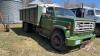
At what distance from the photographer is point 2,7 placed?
722 inches

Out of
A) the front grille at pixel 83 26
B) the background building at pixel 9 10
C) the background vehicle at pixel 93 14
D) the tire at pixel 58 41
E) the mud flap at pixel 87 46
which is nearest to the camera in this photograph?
the front grille at pixel 83 26

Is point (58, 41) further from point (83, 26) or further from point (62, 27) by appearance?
point (83, 26)

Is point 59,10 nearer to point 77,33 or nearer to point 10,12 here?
point 77,33

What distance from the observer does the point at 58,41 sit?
854 centimetres

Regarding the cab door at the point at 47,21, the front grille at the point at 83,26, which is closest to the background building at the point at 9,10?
the cab door at the point at 47,21

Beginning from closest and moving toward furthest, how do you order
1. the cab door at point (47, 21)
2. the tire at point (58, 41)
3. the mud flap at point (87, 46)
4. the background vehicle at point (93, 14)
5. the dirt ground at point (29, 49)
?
the dirt ground at point (29, 49) → the tire at point (58, 41) → the mud flap at point (87, 46) → the cab door at point (47, 21) → the background vehicle at point (93, 14)

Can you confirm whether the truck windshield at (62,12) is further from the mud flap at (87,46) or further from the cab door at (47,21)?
the mud flap at (87,46)

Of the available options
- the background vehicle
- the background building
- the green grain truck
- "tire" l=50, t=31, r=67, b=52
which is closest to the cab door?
the green grain truck

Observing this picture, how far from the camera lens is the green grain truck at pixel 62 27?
313 inches

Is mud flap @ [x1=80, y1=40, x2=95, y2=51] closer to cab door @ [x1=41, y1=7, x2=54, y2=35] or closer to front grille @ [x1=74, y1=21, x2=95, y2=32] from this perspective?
front grille @ [x1=74, y1=21, x2=95, y2=32]

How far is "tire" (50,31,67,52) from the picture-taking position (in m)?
8.28

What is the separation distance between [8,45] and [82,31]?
3524 millimetres

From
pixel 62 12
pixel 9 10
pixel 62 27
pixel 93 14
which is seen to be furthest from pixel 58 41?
pixel 9 10

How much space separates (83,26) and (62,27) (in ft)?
3.26
